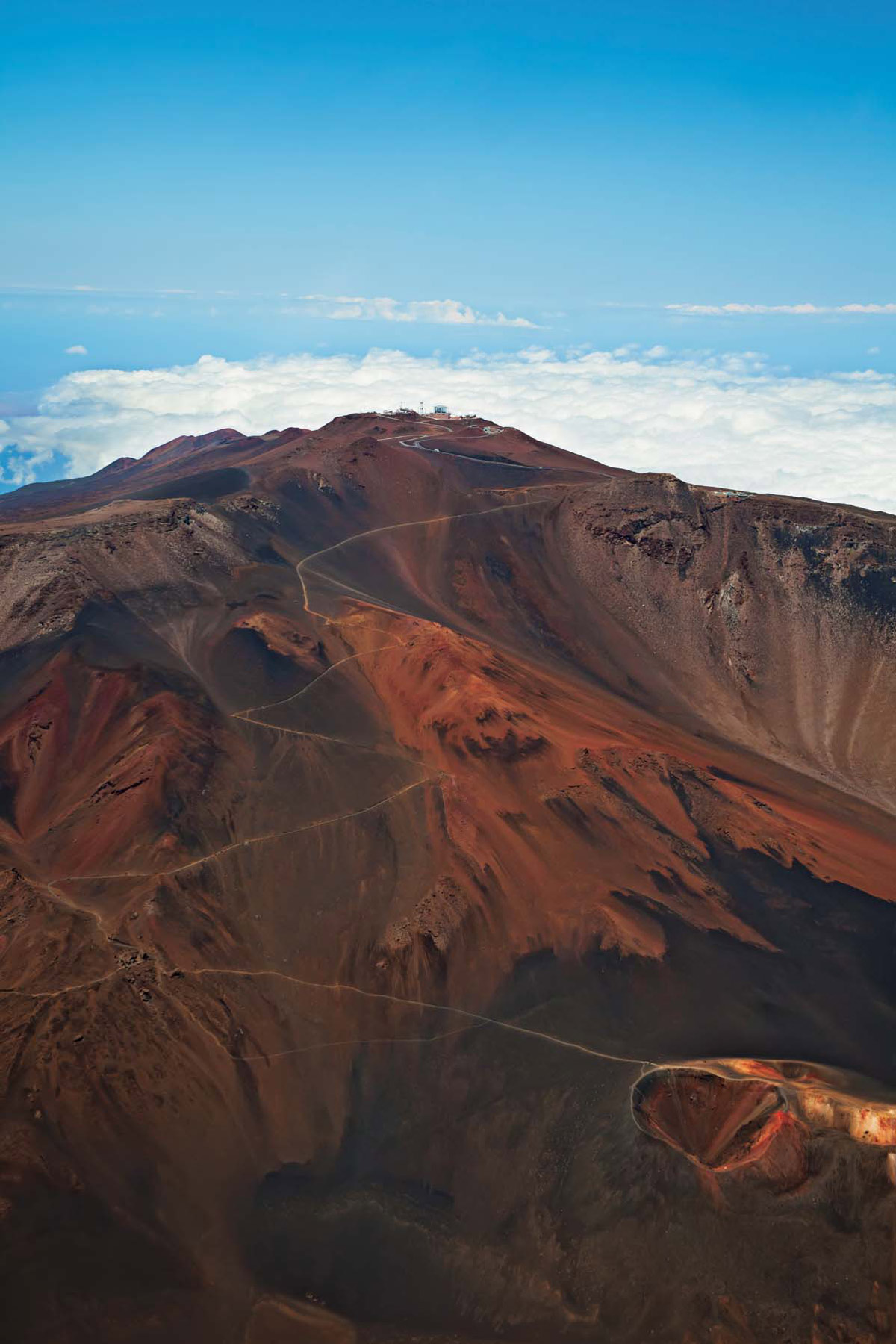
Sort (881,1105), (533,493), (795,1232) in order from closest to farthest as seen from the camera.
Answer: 1. (795,1232)
2. (881,1105)
3. (533,493)

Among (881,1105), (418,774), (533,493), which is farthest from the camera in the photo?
(533,493)

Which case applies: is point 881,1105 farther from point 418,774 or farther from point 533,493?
point 533,493

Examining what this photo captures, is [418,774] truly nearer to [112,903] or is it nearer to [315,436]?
[112,903]

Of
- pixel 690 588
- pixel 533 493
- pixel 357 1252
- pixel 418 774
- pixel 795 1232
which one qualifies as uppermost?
pixel 533 493

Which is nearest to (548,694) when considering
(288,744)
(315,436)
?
(288,744)

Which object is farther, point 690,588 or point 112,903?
point 690,588

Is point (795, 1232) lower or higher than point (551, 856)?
lower

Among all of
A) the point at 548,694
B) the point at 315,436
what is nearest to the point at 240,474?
the point at 315,436
